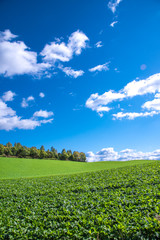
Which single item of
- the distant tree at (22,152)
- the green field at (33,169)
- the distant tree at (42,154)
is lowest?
the green field at (33,169)

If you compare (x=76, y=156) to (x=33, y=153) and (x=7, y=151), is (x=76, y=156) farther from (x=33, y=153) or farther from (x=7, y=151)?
(x=7, y=151)

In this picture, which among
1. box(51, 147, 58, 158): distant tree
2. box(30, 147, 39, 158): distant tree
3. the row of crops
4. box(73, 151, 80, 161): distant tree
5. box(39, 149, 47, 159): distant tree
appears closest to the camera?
the row of crops

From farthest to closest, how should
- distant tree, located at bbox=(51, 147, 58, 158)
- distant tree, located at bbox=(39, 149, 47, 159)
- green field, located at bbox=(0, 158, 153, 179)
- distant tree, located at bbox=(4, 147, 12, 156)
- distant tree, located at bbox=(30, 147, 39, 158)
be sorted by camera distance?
distant tree, located at bbox=(51, 147, 58, 158), distant tree, located at bbox=(39, 149, 47, 159), distant tree, located at bbox=(30, 147, 39, 158), distant tree, located at bbox=(4, 147, 12, 156), green field, located at bbox=(0, 158, 153, 179)

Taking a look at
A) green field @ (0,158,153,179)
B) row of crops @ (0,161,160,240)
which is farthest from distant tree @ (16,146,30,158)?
row of crops @ (0,161,160,240)

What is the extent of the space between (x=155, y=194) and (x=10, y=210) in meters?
11.1

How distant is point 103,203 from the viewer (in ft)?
33.7

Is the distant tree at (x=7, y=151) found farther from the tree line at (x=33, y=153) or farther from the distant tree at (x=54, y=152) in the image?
the distant tree at (x=54, y=152)

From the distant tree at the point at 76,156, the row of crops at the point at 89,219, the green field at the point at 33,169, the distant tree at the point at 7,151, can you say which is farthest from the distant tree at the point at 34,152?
the row of crops at the point at 89,219

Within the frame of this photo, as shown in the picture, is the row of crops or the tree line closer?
the row of crops

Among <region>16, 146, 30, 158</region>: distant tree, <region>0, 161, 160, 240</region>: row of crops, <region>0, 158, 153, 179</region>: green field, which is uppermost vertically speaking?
<region>16, 146, 30, 158</region>: distant tree

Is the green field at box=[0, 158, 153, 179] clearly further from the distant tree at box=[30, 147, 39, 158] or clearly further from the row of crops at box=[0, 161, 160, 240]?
the distant tree at box=[30, 147, 39, 158]

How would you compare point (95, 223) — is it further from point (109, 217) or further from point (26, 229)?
point (26, 229)

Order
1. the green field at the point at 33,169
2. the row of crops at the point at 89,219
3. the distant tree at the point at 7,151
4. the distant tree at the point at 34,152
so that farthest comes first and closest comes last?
1. the distant tree at the point at 34,152
2. the distant tree at the point at 7,151
3. the green field at the point at 33,169
4. the row of crops at the point at 89,219

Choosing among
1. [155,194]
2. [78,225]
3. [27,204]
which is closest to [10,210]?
[27,204]
